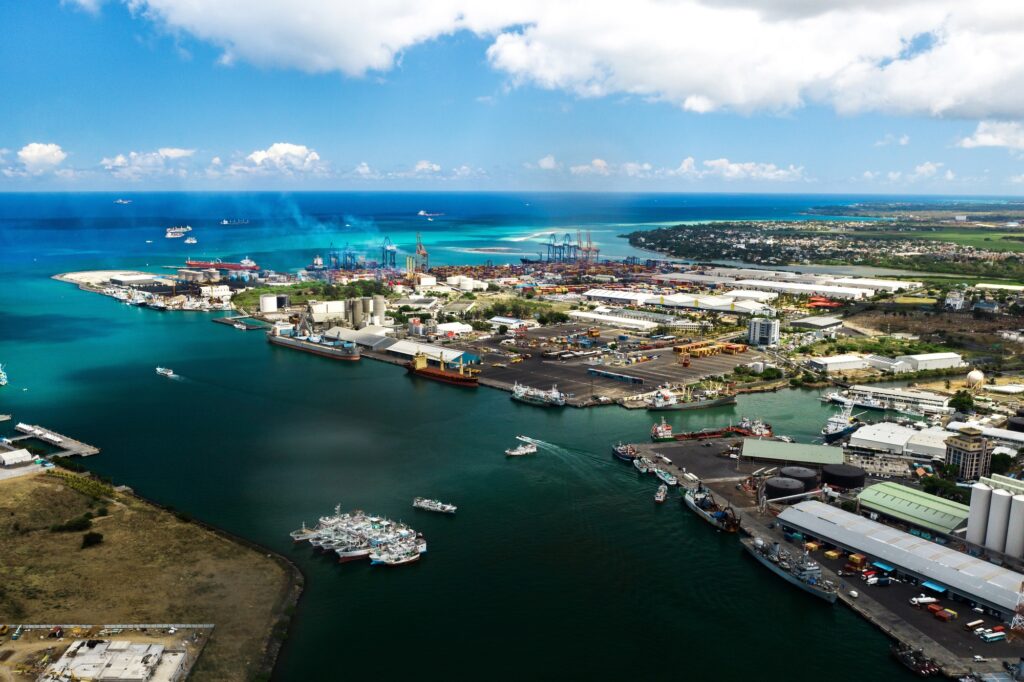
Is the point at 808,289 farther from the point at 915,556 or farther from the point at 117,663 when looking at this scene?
the point at 117,663

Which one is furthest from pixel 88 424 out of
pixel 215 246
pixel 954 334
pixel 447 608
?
pixel 215 246

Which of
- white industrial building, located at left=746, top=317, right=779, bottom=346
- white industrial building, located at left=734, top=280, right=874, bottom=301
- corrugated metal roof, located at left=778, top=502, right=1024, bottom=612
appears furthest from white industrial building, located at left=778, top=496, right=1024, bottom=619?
white industrial building, located at left=734, top=280, right=874, bottom=301

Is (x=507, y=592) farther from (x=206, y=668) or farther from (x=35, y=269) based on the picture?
(x=35, y=269)

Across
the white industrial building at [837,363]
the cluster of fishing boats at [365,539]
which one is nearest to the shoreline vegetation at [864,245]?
the white industrial building at [837,363]

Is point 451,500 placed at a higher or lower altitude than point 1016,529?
lower

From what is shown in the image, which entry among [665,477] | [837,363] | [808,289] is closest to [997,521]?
[665,477]

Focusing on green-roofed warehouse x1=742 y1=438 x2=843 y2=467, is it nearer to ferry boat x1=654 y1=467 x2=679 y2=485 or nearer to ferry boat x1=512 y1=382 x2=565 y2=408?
ferry boat x1=654 y1=467 x2=679 y2=485

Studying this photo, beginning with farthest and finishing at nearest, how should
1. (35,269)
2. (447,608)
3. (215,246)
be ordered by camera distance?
(215,246) < (35,269) < (447,608)
